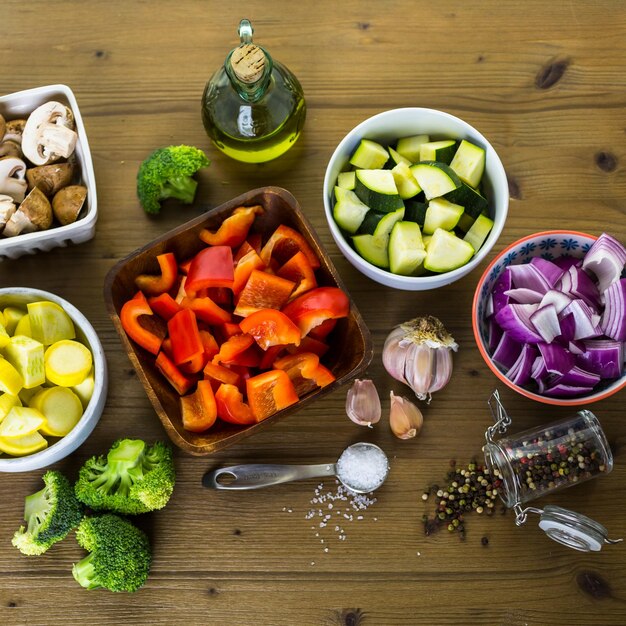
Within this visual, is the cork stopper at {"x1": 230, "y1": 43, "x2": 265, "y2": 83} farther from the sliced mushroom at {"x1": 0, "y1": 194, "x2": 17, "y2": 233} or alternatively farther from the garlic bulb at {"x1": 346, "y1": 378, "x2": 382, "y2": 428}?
Answer: the garlic bulb at {"x1": 346, "y1": 378, "x2": 382, "y2": 428}

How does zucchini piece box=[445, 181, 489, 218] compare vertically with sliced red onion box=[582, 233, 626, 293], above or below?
above

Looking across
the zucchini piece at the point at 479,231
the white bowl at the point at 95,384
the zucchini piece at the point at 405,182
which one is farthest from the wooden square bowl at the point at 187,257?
the zucchini piece at the point at 479,231

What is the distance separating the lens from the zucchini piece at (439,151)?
167 cm

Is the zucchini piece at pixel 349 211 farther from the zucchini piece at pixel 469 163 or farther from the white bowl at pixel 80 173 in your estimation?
the white bowl at pixel 80 173

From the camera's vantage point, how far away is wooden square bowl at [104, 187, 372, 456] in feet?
5.04

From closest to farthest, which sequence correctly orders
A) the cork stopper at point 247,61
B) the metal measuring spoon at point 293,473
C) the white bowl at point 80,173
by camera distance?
the cork stopper at point 247,61 < the white bowl at point 80,173 < the metal measuring spoon at point 293,473

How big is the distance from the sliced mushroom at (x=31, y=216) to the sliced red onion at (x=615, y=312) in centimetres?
128

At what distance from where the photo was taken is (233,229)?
1638 mm

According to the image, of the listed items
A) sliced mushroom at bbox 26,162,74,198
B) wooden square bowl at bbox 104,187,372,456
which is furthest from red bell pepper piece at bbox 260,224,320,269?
sliced mushroom at bbox 26,162,74,198

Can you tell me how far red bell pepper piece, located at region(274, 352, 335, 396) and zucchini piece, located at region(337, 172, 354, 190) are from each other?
397 millimetres

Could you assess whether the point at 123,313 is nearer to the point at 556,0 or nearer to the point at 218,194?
the point at 218,194

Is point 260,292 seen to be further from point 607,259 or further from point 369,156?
point 607,259

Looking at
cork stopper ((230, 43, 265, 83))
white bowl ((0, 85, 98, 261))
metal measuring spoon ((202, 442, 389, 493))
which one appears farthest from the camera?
metal measuring spoon ((202, 442, 389, 493))

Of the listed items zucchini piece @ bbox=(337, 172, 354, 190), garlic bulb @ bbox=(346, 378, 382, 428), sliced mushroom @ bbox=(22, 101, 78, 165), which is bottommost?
garlic bulb @ bbox=(346, 378, 382, 428)
